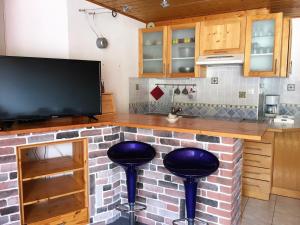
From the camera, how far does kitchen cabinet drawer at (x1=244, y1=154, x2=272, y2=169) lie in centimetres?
296

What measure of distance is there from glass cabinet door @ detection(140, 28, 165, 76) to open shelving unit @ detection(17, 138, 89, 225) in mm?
1771

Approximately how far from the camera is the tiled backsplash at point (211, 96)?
3521 millimetres

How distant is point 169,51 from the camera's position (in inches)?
146

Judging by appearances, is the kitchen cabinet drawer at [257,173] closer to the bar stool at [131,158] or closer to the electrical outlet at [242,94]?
the electrical outlet at [242,94]

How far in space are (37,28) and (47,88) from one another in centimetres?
79

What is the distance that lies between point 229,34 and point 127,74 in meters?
1.43

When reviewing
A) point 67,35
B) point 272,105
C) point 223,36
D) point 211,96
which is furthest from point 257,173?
point 67,35

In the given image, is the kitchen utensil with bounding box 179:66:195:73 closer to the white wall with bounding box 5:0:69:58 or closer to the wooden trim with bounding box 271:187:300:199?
the white wall with bounding box 5:0:69:58

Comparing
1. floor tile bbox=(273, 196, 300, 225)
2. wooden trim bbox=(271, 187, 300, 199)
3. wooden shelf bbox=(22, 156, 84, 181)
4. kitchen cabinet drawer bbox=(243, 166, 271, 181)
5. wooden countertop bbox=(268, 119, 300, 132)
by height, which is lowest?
floor tile bbox=(273, 196, 300, 225)

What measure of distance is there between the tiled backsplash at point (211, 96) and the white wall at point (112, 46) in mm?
245

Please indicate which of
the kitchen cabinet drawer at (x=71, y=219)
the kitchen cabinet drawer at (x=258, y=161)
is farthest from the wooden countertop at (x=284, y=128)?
the kitchen cabinet drawer at (x=71, y=219)

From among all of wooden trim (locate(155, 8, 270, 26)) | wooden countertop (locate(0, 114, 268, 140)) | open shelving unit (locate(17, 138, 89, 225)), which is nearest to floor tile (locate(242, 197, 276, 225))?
wooden countertop (locate(0, 114, 268, 140))

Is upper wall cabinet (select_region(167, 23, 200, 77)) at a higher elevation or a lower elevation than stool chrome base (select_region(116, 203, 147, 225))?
higher

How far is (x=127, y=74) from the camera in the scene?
3.63 meters
